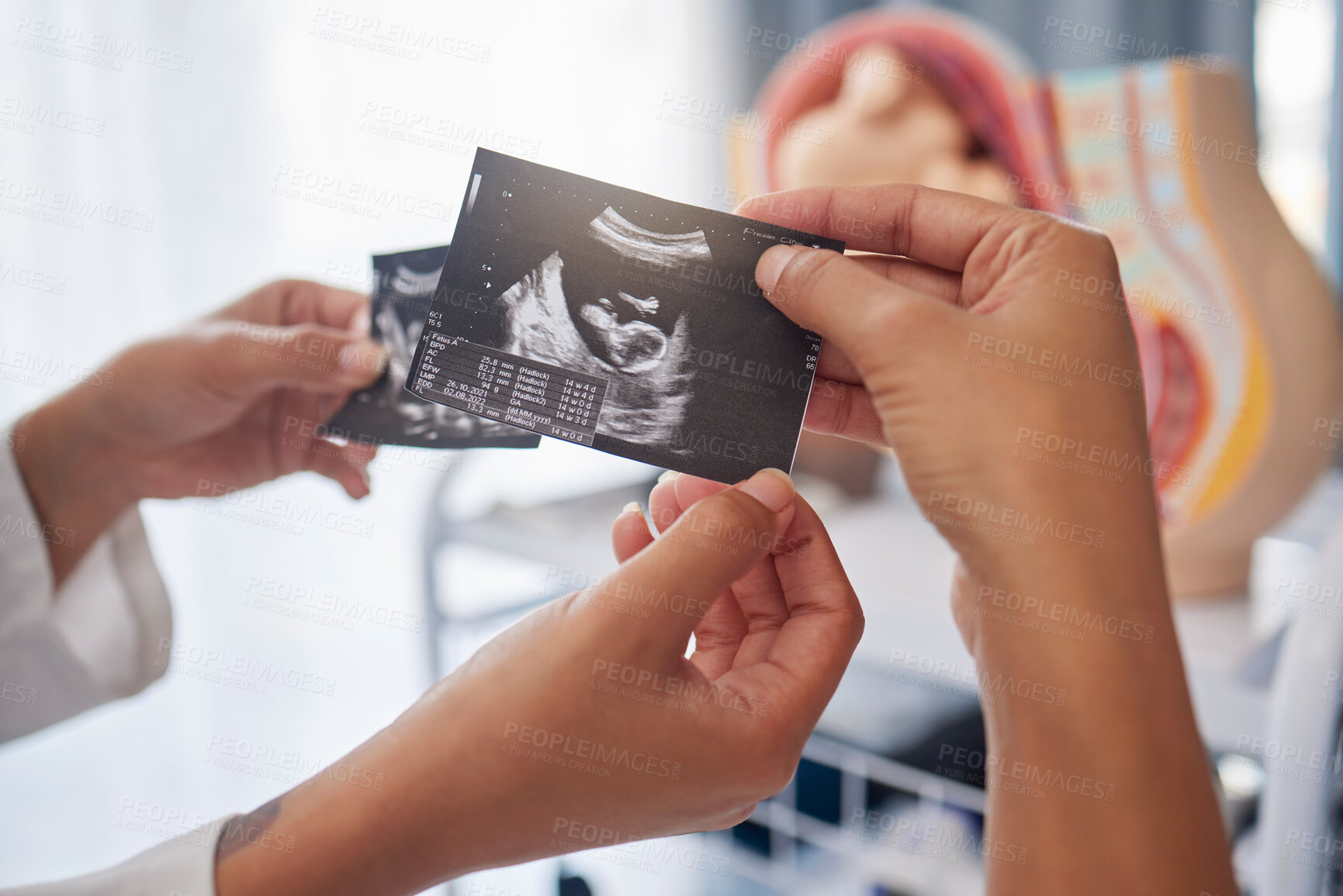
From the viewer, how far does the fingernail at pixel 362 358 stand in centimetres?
88

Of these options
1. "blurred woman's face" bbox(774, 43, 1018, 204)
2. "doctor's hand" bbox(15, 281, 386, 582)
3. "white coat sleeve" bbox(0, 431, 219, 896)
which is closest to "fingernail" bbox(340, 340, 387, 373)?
"doctor's hand" bbox(15, 281, 386, 582)

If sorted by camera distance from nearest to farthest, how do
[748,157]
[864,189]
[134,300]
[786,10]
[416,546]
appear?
1. [864,189]
2. [748,157]
3. [416,546]
4. [134,300]
5. [786,10]

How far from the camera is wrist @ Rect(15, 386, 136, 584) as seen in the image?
954mm

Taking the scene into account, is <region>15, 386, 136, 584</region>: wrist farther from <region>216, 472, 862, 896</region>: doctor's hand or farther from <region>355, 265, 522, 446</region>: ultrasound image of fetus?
<region>216, 472, 862, 896</region>: doctor's hand

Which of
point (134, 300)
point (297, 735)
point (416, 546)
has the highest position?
point (134, 300)

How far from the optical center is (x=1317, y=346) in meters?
0.87

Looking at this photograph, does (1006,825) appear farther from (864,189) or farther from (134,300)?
(134,300)

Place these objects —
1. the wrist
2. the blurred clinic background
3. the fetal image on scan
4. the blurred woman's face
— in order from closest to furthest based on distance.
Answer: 1. the fetal image on scan
2. the wrist
3. the blurred woman's face
4. the blurred clinic background

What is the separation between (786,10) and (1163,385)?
5.75 ft

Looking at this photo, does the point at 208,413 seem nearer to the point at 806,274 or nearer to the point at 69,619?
the point at 69,619

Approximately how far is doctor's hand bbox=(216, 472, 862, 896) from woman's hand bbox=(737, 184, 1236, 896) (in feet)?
0.46

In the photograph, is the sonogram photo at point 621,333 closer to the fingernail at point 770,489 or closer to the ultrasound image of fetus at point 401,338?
the fingernail at point 770,489

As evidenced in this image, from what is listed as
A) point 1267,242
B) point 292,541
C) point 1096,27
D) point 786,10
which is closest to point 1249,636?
point 1267,242

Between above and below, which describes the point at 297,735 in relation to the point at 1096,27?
below
